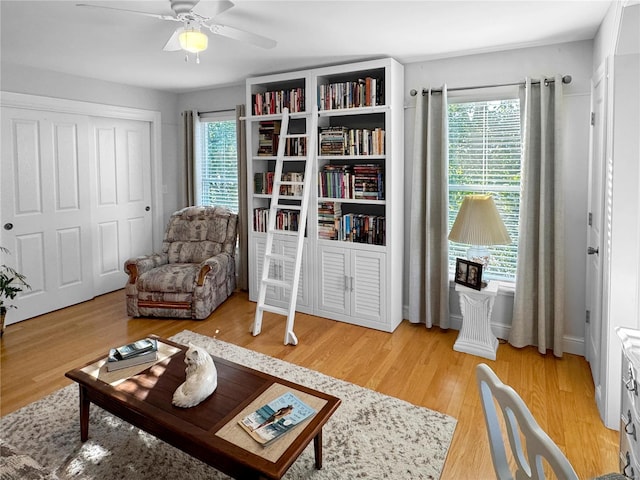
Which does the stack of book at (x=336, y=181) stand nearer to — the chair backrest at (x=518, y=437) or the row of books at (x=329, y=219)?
the row of books at (x=329, y=219)

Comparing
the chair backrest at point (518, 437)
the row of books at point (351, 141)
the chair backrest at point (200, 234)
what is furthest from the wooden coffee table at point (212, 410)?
the chair backrest at point (200, 234)

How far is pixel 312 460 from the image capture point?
212 centimetres

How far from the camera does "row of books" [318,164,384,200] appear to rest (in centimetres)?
379

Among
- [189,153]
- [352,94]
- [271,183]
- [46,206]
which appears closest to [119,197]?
[46,206]

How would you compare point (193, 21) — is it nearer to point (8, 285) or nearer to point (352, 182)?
point (352, 182)

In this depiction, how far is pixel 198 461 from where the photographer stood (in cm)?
214

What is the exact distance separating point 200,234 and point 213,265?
30.3 inches

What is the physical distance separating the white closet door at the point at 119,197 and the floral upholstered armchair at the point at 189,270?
640 millimetres

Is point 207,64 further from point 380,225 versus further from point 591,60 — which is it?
point 591,60

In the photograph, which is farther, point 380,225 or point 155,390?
point 380,225

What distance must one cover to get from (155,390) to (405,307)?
2608 mm

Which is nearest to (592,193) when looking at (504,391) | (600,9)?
(600,9)

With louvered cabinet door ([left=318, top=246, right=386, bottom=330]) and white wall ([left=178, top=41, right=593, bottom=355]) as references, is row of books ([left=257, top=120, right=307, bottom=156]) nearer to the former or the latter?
louvered cabinet door ([left=318, top=246, right=386, bottom=330])

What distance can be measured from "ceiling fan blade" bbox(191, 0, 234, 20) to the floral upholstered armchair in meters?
2.48
